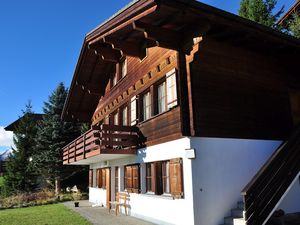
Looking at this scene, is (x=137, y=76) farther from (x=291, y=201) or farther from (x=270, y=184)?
(x=291, y=201)

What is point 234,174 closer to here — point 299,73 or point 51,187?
point 299,73

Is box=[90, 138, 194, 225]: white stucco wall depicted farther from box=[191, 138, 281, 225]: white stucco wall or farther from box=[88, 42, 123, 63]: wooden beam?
box=[88, 42, 123, 63]: wooden beam

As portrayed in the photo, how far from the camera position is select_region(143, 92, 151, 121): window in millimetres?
11992

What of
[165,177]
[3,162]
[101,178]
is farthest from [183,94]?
[3,162]

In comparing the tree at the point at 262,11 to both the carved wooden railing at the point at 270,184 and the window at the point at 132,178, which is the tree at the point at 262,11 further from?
the window at the point at 132,178

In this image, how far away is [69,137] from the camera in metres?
26.2

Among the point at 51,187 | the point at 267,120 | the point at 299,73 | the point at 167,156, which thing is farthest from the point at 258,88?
the point at 51,187

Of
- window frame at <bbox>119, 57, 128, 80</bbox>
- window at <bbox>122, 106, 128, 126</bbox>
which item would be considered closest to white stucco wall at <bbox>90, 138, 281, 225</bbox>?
window at <bbox>122, 106, 128, 126</bbox>

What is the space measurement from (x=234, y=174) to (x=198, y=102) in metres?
2.53

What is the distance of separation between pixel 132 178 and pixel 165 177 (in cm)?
239

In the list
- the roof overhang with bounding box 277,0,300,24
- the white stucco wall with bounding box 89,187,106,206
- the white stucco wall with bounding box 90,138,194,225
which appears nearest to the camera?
the white stucco wall with bounding box 90,138,194,225

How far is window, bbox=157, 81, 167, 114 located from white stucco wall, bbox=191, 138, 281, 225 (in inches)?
95.5

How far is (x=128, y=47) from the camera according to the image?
1195 centimetres

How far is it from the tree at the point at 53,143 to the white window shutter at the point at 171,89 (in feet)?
56.8
